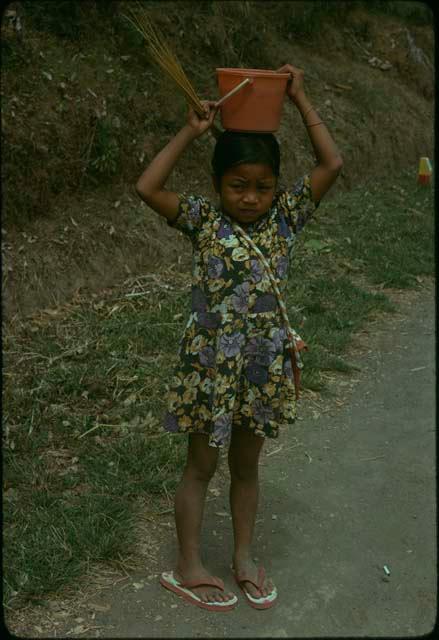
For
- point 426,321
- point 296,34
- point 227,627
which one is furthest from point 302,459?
point 296,34

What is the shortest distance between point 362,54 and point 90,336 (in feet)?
22.4

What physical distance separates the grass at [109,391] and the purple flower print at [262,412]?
0.78 m

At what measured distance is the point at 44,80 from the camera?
18.2 feet

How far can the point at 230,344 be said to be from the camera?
8.14 feet

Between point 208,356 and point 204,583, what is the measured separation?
81 centimetres

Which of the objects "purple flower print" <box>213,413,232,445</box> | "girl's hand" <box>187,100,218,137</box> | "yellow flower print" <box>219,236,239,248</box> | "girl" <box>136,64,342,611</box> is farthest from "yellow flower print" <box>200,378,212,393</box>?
"girl's hand" <box>187,100,218,137</box>

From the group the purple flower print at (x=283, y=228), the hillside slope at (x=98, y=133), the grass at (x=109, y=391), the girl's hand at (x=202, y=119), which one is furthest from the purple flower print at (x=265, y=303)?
the hillside slope at (x=98, y=133)

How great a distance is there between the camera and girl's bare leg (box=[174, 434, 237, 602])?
2.67 m

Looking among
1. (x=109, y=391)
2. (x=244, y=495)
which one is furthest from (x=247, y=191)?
(x=109, y=391)

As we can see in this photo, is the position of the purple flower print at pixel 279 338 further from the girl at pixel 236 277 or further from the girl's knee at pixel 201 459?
the girl's knee at pixel 201 459

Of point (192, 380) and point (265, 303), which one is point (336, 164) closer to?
point (265, 303)

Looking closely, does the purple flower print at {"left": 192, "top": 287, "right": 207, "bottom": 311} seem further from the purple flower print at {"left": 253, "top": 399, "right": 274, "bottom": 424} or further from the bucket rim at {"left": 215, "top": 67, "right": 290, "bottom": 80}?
the bucket rim at {"left": 215, "top": 67, "right": 290, "bottom": 80}

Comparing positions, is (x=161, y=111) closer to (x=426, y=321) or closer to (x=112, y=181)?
(x=112, y=181)

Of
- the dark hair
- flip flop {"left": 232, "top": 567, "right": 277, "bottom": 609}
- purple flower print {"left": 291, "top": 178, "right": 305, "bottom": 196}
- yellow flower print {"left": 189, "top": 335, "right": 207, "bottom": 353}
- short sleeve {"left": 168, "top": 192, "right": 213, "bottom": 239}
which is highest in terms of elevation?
the dark hair
